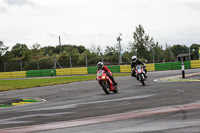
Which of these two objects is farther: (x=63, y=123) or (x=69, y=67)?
(x=69, y=67)

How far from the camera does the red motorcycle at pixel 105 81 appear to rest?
1226cm

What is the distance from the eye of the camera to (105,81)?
40.8 ft

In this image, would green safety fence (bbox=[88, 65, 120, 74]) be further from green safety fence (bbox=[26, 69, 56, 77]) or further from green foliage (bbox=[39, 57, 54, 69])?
green foliage (bbox=[39, 57, 54, 69])

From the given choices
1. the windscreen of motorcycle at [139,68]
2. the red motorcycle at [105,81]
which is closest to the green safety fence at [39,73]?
the windscreen of motorcycle at [139,68]

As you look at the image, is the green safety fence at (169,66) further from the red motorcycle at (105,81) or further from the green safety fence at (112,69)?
the red motorcycle at (105,81)

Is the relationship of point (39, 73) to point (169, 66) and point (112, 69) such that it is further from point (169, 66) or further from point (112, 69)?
point (169, 66)

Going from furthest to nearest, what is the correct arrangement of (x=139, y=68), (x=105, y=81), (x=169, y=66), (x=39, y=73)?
1. (x=39, y=73)
2. (x=169, y=66)
3. (x=139, y=68)
4. (x=105, y=81)

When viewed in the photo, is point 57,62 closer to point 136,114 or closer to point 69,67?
point 69,67

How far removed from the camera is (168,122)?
527 cm

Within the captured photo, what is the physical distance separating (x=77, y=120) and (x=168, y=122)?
191 cm

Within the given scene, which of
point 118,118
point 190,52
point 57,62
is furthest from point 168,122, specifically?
point 57,62

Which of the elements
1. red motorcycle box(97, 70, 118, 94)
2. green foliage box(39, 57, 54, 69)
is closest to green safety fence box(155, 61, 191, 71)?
green foliage box(39, 57, 54, 69)

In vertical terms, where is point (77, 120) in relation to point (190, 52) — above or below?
below

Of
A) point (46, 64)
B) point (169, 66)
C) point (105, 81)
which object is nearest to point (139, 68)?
point (105, 81)
